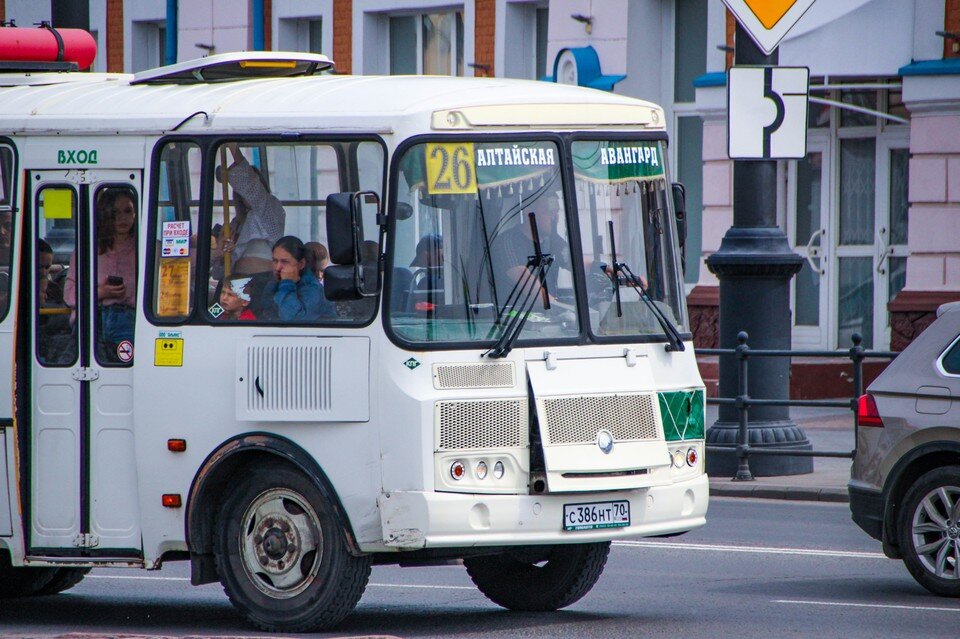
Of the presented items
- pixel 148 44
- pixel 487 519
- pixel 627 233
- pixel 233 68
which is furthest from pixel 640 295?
pixel 148 44

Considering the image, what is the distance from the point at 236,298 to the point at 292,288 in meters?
0.30

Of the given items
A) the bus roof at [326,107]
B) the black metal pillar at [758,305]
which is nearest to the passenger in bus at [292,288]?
the bus roof at [326,107]

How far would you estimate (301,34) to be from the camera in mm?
30703

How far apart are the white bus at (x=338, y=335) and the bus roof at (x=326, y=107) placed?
2cm

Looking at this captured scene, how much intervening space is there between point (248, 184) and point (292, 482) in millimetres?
1445

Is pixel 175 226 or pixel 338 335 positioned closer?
pixel 338 335

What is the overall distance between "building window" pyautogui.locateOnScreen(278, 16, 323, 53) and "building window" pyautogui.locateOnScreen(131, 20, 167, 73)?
2.84 meters

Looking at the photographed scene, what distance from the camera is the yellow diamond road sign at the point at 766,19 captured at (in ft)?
51.3

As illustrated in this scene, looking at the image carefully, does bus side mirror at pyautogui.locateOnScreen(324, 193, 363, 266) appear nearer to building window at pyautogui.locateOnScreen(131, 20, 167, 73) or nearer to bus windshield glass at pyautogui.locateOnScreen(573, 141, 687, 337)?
bus windshield glass at pyautogui.locateOnScreen(573, 141, 687, 337)

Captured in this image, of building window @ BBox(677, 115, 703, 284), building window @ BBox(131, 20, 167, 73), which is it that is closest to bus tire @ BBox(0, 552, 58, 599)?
building window @ BBox(677, 115, 703, 284)

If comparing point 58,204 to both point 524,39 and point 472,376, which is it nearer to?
point 472,376

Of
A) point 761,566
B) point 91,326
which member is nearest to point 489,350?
point 91,326

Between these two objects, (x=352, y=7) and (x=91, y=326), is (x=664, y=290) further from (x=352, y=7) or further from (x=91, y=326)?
(x=352, y=7)

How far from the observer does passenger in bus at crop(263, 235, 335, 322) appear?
911cm
